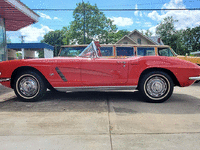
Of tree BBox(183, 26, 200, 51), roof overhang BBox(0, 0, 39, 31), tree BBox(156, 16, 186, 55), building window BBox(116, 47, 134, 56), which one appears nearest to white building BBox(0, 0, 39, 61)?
roof overhang BBox(0, 0, 39, 31)

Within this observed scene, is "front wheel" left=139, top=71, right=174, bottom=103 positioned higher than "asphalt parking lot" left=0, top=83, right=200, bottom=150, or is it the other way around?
"front wheel" left=139, top=71, right=174, bottom=103

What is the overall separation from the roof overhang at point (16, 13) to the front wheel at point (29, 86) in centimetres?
568

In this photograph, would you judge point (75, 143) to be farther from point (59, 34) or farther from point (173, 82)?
point (59, 34)

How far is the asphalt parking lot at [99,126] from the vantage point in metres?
1.81

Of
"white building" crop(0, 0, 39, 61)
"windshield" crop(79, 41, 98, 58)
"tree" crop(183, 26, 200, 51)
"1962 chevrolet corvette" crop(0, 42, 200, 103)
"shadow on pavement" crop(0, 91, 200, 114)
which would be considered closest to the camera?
"shadow on pavement" crop(0, 91, 200, 114)

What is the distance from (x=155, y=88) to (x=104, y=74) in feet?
3.65

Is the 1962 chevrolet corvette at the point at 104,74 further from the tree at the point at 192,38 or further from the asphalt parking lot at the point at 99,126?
the tree at the point at 192,38

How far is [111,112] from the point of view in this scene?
2887 millimetres

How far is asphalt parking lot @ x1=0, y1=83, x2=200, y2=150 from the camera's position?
1812 millimetres

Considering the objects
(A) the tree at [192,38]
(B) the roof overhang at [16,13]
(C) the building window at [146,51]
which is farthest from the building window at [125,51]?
(A) the tree at [192,38]

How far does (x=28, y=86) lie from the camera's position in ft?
11.6

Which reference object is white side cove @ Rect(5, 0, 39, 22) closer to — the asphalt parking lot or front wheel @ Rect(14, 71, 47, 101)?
front wheel @ Rect(14, 71, 47, 101)

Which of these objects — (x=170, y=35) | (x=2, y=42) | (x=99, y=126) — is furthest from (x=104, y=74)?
(x=170, y=35)

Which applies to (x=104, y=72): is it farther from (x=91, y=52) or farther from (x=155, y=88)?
(x=155, y=88)
